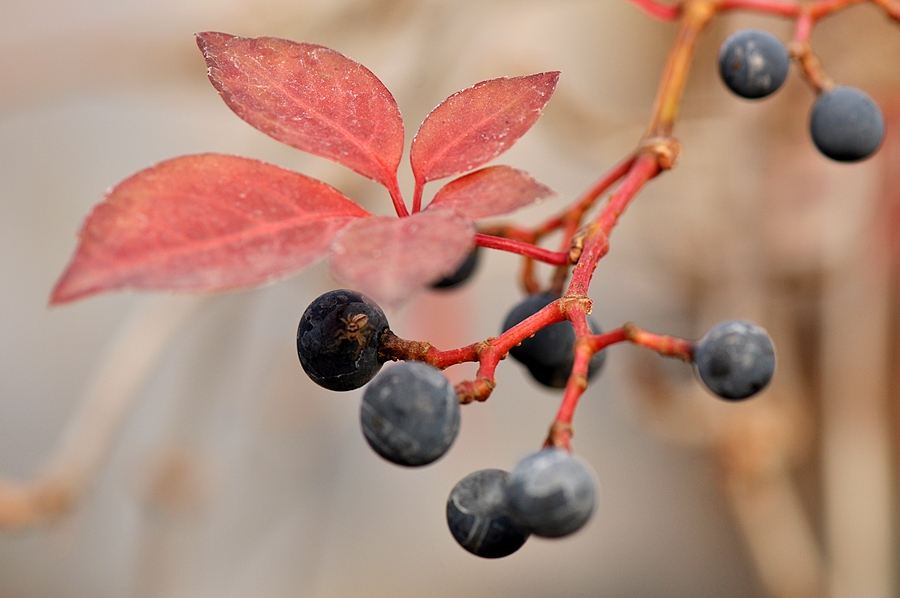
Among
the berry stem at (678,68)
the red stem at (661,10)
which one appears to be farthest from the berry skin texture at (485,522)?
the red stem at (661,10)

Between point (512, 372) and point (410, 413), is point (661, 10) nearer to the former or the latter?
point (410, 413)

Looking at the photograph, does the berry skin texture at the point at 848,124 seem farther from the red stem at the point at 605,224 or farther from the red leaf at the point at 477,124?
the red leaf at the point at 477,124

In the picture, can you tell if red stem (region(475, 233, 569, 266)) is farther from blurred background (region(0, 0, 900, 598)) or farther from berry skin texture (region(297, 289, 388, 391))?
blurred background (region(0, 0, 900, 598))

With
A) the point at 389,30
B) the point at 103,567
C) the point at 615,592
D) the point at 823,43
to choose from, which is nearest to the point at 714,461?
the point at 615,592

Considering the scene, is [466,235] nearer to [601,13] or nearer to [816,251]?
[816,251]

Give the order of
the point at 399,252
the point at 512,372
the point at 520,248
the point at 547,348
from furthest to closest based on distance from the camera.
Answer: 1. the point at 512,372
2. the point at 547,348
3. the point at 520,248
4. the point at 399,252

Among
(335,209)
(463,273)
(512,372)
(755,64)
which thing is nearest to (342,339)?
(335,209)

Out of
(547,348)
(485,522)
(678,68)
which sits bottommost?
(485,522)
